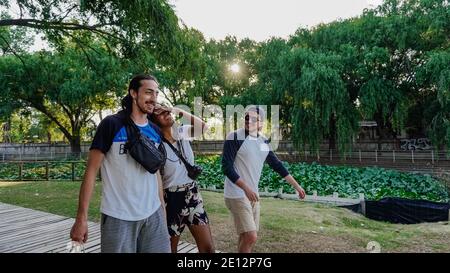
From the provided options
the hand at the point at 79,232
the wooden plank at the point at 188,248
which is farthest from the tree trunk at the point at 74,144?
the hand at the point at 79,232

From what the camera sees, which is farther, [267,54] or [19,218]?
[267,54]

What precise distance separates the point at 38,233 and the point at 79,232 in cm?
378

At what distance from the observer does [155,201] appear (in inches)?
84.0

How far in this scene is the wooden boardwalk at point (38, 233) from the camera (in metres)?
4.24

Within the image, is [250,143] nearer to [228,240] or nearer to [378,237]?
[228,240]

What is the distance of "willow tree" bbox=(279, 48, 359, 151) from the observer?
56.7 feet

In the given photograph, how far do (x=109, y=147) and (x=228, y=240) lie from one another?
10.7 feet

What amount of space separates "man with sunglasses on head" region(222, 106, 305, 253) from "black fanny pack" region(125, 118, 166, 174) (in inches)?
38.5

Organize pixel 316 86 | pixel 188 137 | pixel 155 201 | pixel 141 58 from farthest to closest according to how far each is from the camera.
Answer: pixel 316 86 < pixel 141 58 < pixel 188 137 < pixel 155 201

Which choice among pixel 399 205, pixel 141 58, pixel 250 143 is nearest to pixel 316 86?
pixel 399 205

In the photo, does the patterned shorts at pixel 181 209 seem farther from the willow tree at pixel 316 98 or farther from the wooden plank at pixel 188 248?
the willow tree at pixel 316 98

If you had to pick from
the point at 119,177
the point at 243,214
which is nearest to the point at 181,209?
the point at 243,214
